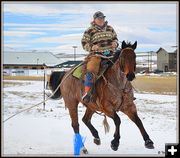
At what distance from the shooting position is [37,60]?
105 feet

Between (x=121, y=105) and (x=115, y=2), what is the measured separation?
1756 millimetres

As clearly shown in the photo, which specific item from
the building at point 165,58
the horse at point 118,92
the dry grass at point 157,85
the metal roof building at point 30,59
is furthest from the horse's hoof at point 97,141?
the metal roof building at point 30,59

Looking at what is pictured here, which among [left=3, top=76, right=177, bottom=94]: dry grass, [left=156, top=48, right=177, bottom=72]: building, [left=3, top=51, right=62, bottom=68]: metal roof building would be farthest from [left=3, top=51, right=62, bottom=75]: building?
[left=3, top=76, right=177, bottom=94]: dry grass

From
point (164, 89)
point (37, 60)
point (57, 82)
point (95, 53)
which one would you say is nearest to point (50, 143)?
point (57, 82)

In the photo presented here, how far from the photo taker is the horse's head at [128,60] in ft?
17.0

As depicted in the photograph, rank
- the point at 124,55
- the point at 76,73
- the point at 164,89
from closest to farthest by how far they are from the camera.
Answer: the point at 124,55 < the point at 76,73 < the point at 164,89

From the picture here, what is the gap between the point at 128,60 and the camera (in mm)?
5277

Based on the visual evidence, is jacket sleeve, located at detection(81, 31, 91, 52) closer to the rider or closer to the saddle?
the rider

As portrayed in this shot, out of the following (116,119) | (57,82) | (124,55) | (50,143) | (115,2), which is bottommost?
(50,143)

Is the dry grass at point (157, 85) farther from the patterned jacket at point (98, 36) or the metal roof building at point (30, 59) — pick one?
the patterned jacket at point (98, 36)

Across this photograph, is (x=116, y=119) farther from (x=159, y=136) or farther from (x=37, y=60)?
(x=37, y=60)

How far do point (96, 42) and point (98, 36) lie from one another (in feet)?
0.38

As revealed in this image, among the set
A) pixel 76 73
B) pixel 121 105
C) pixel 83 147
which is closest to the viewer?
pixel 121 105

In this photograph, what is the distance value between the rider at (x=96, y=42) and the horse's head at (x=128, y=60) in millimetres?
562
